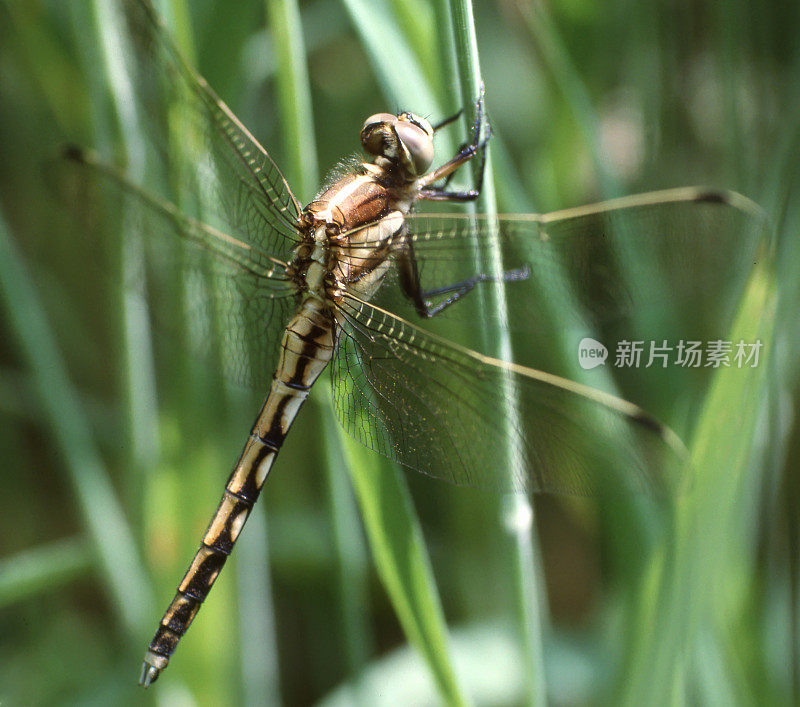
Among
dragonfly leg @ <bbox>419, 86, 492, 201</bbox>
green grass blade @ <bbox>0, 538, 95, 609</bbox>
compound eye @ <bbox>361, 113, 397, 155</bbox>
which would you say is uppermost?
compound eye @ <bbox>361, 113, 397, 155</bbox>

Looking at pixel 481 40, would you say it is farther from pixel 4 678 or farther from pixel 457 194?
pixel 4 678

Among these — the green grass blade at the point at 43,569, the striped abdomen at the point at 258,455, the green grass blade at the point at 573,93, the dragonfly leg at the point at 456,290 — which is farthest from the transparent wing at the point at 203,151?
the green grass blade at the point at 43,569

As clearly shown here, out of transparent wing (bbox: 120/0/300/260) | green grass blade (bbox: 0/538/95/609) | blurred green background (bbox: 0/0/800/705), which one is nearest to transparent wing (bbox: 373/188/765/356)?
blurred green background (bbox: 0/0/800/705)

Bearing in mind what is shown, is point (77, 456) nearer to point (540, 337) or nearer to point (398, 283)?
point (398, 283)

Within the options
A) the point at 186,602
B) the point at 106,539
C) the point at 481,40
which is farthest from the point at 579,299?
the point at 481,40

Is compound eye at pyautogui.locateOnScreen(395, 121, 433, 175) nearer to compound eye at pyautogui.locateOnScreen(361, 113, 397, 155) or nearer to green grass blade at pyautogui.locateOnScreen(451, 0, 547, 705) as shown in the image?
compound eye at pyautogui.locateOnScreen(361, 113, 397, 155)

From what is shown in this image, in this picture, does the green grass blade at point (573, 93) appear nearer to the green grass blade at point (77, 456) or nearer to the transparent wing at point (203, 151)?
the transparent wing at point (203, 151)

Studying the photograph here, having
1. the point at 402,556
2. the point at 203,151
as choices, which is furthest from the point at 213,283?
the point at 402,556
